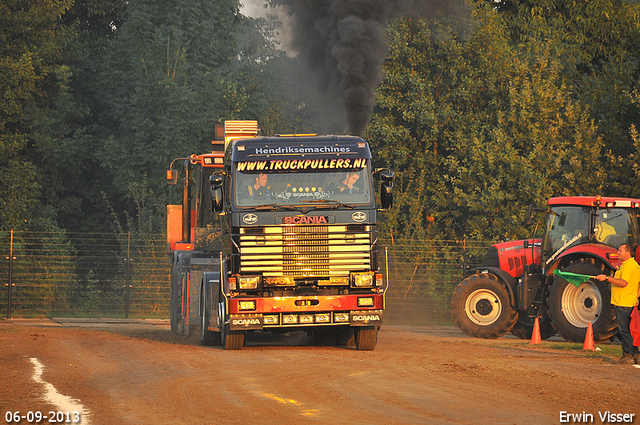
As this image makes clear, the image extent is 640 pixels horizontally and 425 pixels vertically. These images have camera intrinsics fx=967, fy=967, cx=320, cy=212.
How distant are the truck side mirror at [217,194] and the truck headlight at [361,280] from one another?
261 centimetres

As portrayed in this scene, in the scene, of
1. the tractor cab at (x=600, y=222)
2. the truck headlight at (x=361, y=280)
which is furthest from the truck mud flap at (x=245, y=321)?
the tractor cab at (x=600, y=222)

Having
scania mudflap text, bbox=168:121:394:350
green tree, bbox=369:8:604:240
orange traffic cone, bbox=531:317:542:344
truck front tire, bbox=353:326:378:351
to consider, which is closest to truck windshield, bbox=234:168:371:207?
scania mudflap text, bbox=168:121:394:350

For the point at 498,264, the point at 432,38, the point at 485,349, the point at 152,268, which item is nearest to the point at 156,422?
the point at 485,349

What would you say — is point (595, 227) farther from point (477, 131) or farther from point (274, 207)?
point (477, 131)

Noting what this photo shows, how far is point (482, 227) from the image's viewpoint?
33.5 m

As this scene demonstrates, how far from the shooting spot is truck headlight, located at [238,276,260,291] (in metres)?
16.2

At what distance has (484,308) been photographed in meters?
21.7

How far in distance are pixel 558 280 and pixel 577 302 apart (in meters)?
0.59

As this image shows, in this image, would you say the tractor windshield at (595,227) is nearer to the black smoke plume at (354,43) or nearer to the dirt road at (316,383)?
the dirt road at (316,383)

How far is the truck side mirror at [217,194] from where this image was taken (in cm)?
1661

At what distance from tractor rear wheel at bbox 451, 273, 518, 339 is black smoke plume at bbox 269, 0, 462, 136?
542 centimetres

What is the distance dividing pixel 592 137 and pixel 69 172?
68.4ft

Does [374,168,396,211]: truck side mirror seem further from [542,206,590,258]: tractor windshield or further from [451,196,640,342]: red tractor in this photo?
[542,206,590,258]: tractor windshield

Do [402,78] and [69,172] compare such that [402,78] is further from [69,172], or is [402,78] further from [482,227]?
[69,172]
